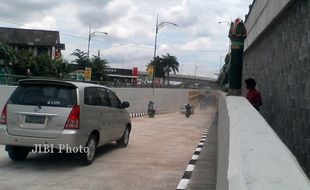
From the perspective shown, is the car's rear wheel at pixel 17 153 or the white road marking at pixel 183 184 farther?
the car's rear wheel at pixel 17 153

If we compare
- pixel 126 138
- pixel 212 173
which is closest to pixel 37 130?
pixel 212 173

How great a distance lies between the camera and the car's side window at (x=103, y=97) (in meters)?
10.9

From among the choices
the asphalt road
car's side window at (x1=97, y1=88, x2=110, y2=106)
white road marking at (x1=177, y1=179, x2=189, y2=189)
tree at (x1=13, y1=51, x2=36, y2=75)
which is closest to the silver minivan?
the asphalt road

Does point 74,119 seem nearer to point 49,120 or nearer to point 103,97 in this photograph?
point 49,120

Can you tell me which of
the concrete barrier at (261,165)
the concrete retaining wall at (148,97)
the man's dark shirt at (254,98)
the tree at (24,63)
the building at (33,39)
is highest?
the building at (33,39)

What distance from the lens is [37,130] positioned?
8914mm

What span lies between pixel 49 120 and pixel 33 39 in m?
66.9

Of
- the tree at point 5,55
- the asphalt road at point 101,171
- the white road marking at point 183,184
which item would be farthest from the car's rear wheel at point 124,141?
the tree at point 5,55

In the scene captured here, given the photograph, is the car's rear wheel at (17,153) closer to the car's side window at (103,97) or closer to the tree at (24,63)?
the car's side window at (103,97)

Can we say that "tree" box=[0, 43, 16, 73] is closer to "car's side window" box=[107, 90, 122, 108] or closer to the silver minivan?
"car's side window" box=[107, 90, 122, 108]

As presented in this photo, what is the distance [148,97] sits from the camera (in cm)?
4500

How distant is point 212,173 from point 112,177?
6.29ft
